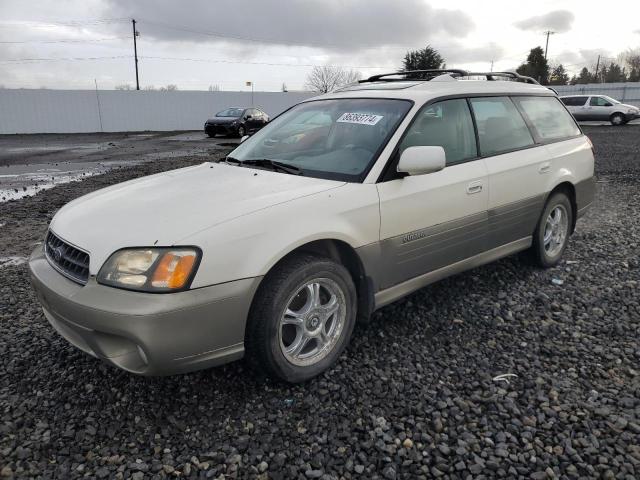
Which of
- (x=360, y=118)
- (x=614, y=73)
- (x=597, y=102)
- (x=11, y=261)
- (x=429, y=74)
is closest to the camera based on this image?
(x=360, y=118)

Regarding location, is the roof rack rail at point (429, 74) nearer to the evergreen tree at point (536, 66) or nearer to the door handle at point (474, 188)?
the door handle at point (474, 188)

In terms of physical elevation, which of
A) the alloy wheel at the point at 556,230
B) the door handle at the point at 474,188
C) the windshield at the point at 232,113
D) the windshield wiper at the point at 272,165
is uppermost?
the windshield at the point at 232,113

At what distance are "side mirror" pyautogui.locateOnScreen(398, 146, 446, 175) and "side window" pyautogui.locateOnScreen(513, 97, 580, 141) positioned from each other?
1759 millimetres

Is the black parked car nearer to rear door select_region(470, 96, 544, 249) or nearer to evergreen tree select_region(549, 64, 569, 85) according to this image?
rear door select_region(470, 96, 544, 249)

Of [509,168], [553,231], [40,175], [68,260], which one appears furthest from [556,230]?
[40,175]

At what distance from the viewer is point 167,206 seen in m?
2.76

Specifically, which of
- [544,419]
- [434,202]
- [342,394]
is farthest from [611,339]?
[342,394]

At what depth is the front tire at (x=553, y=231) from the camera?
4434 millimetres

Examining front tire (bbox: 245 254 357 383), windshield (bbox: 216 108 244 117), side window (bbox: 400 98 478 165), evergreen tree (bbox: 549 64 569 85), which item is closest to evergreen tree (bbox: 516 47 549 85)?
evergreen tree (bbox: 549 64 569 85)

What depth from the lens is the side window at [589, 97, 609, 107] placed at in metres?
26.0

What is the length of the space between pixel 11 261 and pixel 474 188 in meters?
4.44

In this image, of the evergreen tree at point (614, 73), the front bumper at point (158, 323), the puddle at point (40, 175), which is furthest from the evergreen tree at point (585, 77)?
the front bumper at point (158, 323)

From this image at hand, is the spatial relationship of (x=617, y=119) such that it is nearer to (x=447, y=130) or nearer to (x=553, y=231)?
(x=553, y=231)

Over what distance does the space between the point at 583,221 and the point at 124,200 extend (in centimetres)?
578
